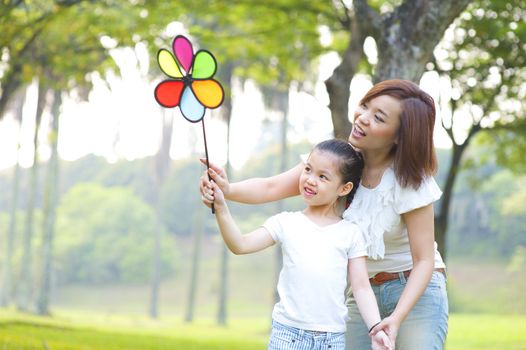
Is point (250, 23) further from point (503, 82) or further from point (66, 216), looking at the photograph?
point (66, 216)

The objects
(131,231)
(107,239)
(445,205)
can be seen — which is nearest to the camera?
(445,205)

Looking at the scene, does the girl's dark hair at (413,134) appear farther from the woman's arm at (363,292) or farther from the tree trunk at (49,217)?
the tree trunk at (49,217)

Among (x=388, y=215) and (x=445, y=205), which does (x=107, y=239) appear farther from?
(x=388, y=215)

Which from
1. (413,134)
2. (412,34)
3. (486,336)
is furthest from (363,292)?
(486,336)

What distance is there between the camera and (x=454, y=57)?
9945 millimetres

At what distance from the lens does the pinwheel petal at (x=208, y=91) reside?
9.80 feet

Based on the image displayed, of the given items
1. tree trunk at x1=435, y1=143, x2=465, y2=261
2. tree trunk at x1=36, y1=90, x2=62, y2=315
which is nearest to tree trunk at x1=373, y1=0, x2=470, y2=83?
tree trunk at x1=435, y1=143, x2=465, y2=261

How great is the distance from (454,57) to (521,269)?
32744mm

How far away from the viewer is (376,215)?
9.79ft

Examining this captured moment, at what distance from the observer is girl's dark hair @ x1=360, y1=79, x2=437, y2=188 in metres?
2.91

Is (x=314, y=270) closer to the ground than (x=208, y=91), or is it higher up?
closer to the ground

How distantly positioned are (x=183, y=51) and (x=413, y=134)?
0.93 m

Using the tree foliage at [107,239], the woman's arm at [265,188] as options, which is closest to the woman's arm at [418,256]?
the woman's arm at [265,188]

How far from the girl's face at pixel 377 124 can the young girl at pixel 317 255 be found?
2.8 inches
